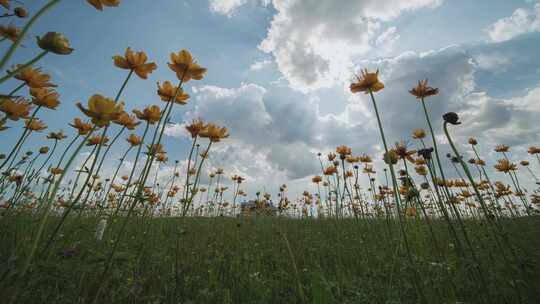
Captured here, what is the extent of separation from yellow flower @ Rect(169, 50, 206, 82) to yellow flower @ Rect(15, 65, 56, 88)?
0.85m

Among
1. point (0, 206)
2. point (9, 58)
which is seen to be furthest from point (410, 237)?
point (0, 206)

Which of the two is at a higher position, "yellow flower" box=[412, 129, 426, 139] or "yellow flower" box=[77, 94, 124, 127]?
"yellow flower" box=[412, 129, 426, 139]

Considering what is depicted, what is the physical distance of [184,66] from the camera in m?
1.95

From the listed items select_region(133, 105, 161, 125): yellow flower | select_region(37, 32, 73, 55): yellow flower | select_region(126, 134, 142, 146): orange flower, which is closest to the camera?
select_region(37, 32, 73, 55): yellow flower

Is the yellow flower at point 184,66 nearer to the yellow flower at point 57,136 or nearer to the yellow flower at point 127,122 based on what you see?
the yellow flower at point 127,122

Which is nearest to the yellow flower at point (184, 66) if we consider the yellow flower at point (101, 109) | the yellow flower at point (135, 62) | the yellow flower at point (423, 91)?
the yellow flower at point (135, 62)

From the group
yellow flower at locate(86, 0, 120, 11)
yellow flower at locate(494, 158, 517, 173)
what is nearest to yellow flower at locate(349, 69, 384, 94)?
yellow flower at locate(86, 0, 120, 11)

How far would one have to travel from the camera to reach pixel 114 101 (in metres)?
1.42

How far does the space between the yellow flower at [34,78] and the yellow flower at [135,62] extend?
1.55 ft

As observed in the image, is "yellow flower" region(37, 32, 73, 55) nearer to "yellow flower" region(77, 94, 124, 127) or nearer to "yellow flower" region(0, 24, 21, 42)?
"yellow flower" region(77, 94, 124, 127)

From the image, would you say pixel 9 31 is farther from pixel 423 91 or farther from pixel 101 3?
pixel 423 91

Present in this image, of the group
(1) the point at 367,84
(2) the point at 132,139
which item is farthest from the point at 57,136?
(1) the point at 367,84

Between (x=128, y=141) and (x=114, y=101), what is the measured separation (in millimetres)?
1659

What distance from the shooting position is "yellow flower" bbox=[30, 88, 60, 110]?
197cm
